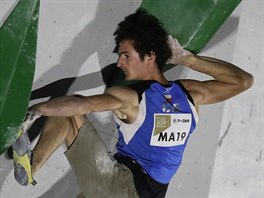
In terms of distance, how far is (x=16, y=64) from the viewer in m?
1.74

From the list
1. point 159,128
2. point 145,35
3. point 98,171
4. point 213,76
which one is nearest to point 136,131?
point 159,128

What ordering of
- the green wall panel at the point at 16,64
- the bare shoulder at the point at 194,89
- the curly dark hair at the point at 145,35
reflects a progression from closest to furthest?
1. the green wall panel at the point at 16,64
2. the curly dark hair at the point at 145,35
3. the bare shoulder at the point at 194,89

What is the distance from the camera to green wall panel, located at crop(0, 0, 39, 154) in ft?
5.60

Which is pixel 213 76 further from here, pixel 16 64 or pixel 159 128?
pixel 16 64

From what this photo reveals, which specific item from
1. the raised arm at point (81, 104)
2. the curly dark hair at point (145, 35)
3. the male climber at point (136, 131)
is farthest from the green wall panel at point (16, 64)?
the curly dark hair at point (145, 35)

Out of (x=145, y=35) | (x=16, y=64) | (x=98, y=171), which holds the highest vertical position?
(x=16, y=64)

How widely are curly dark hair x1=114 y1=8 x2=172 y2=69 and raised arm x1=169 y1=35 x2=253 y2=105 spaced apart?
9cm

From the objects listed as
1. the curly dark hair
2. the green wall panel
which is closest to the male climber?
the curly dark hair

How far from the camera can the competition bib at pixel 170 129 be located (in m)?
2.03

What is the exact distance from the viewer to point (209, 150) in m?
2.82

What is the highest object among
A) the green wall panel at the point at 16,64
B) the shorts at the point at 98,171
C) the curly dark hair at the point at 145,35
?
the green wall panel at the point at 16,64

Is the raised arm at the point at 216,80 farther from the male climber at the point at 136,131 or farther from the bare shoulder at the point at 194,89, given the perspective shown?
the male climber at the point at 136,131

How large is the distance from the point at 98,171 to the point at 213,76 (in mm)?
649

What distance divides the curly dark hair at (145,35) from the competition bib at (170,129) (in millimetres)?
233
